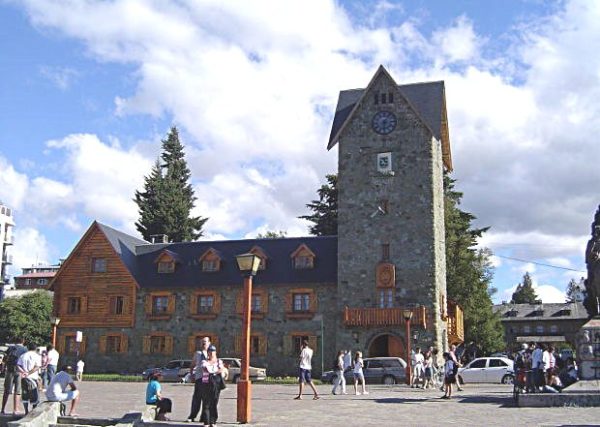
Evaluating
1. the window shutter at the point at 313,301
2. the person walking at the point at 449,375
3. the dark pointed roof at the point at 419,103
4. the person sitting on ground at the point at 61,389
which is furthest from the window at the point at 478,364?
the person sitting on ground at the point at 61,389

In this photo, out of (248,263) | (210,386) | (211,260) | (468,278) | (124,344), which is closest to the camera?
(210,386)

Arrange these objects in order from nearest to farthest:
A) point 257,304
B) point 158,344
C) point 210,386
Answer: point 210,386 < point 257,304 < point 158,344

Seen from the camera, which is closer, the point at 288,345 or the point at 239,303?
the point at 288,345

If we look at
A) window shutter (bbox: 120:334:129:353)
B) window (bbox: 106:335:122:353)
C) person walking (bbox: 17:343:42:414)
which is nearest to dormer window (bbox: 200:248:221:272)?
window shutter (bbox: 120:334:129:353)

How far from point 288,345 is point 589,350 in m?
24.5

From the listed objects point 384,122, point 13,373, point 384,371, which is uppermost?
point 384,122

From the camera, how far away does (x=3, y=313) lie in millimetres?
65312

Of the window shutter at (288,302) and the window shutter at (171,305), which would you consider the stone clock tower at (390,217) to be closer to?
the window shutter at (288,302)

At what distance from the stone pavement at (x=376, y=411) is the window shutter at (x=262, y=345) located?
1784 centimetres

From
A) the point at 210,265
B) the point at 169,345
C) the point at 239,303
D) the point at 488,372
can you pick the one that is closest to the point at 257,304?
the point at 239,303

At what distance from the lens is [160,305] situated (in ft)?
151

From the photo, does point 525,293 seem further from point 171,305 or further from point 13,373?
point 13,373

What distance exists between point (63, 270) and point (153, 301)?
290 inches

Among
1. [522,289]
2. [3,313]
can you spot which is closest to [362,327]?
[3,313]
